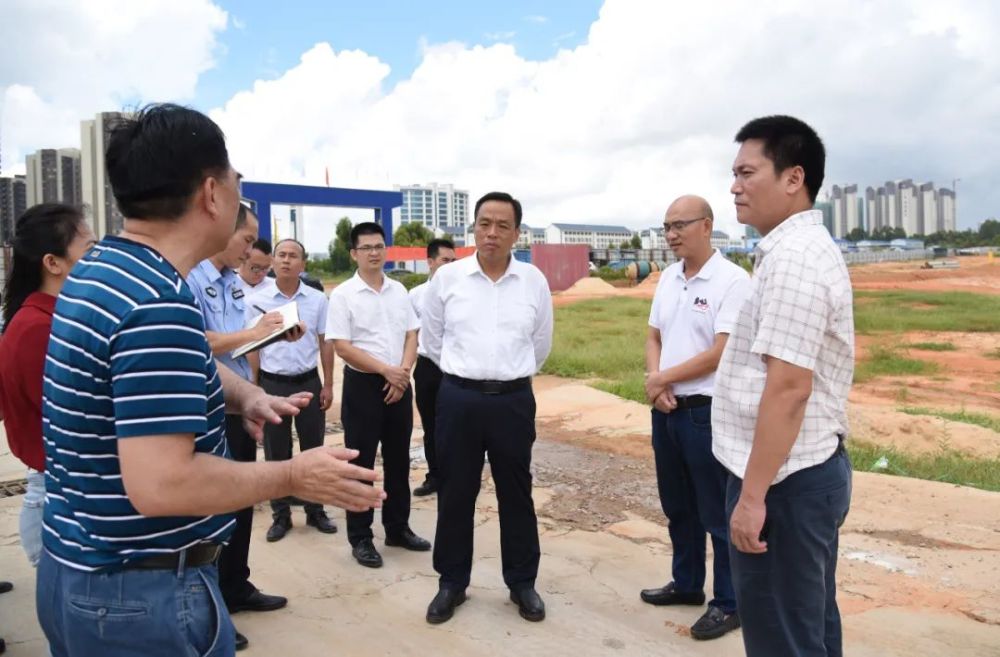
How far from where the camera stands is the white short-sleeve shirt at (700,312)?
3736 millimetres

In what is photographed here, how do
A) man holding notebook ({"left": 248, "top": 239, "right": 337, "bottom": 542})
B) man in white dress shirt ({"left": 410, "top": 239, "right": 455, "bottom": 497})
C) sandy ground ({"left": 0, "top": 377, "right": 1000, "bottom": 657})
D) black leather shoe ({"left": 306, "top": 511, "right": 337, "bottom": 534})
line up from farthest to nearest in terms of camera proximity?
man in white dress shirt ({"left": 410, "top": 239, "right": 455, "bottom": 497}) → man holding notebook ({"left": 248, "top": 239, "right": 337, "bottom": 542}) → black leather shoe ({"left": 306, "top": 511, "right": 337, "bottom": 534}) → sandy ground ({"left": 0, "top": 377, "right": 1000, "bottom": 657})

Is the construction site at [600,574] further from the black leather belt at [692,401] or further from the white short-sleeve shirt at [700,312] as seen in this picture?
the white short-sleeve shirt at [700,312]

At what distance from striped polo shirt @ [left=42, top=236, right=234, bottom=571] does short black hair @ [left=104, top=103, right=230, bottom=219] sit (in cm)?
10

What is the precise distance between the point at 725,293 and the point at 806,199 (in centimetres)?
142

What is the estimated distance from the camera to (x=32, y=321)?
9.08ft

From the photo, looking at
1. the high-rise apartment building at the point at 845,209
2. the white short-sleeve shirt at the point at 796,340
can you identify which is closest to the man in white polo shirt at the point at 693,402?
the white short-sleeve shirt at the point at 796,340

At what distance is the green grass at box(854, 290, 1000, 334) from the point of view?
1978 centimetres

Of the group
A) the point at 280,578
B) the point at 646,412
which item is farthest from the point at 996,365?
the point at 280,578

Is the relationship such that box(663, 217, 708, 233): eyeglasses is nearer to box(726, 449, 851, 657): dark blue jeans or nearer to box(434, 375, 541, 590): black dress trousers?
box(434, 375, 541, 590): black dress trousers

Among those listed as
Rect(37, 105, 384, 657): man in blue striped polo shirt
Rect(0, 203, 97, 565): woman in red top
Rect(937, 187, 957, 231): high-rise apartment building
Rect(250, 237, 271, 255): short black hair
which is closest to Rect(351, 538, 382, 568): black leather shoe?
Rect(0, 203, 97, 565): woman in red top

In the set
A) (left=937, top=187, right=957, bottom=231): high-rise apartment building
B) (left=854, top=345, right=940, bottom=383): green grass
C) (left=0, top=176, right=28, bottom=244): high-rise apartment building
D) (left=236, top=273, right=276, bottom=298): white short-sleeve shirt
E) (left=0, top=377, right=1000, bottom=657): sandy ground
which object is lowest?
(left=0, top=377, right=1000, bottom=657): sandy ground

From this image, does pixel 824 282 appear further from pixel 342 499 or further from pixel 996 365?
pixel 996 365

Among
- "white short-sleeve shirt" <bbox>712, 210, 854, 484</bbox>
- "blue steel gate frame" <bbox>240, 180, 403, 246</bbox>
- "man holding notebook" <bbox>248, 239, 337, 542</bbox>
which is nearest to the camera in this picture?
"white short-sleeve shirt" <bbox>712, 210, 854, 484</bbox>

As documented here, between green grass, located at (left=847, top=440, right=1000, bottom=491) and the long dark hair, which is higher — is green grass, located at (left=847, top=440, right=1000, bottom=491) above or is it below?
below
